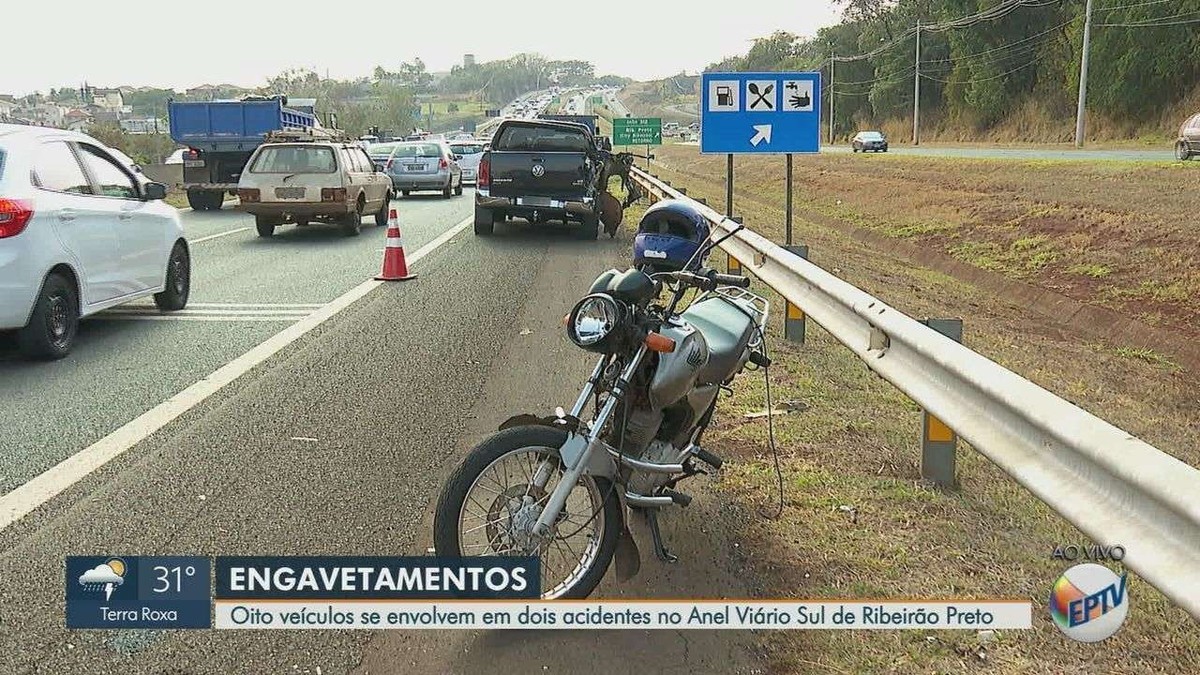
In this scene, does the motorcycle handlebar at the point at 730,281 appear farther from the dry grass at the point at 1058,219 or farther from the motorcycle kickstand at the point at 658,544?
the dry grass at the point at 1058,219

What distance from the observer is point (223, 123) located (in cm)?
2673

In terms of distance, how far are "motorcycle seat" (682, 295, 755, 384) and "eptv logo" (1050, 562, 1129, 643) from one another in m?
1.54

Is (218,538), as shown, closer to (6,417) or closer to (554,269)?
(6,417)

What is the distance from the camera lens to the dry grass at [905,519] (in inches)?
141

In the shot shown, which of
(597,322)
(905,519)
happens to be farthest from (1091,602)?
(597,322)

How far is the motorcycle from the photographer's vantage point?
151 inches

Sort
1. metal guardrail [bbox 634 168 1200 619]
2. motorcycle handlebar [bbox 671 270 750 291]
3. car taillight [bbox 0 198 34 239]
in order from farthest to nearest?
1. car taillight [bbox 0 198 34 239]
2. motorcycle handlebar [bbox 671 270 750 291]
3. metal guardrail [bbox 634 168 1200 619]

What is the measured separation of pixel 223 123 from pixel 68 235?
19628mm

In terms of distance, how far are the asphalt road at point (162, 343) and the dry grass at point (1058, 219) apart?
9.87m

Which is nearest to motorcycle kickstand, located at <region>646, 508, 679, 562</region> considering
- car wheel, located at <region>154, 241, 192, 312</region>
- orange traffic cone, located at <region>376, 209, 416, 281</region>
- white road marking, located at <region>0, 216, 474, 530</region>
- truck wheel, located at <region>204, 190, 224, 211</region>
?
white road marking, located at <region>0, 216, 474, 530</region>

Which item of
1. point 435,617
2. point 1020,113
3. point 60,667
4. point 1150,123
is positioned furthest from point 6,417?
point 1020,113

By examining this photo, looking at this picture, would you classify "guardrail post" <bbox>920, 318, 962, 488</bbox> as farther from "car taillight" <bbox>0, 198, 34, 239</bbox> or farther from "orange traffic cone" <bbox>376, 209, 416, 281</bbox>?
"orange traffic cone" <bbox>376, 209, 416, 281</bbox>

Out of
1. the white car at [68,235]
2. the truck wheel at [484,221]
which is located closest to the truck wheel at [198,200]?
the truck wheel at [484,221]

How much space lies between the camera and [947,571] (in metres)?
4.21
